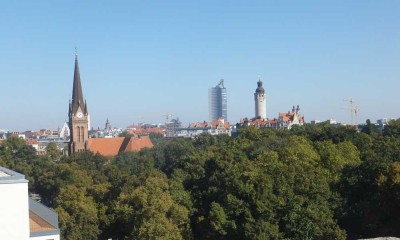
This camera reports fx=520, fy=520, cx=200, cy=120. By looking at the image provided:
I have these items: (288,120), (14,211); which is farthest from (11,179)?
(288,120)

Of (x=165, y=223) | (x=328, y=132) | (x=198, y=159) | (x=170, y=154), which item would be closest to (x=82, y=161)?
(x=170, y=154)

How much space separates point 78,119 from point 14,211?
199ft

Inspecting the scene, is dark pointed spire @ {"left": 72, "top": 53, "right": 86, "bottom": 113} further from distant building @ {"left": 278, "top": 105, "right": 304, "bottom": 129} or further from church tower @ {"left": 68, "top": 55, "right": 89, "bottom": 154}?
distant building @ {"left": 278, "top": 105, "right": 304, "bottom": 129}

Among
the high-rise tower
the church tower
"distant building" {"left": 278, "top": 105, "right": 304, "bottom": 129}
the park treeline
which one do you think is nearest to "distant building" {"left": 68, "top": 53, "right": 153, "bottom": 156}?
the church tower

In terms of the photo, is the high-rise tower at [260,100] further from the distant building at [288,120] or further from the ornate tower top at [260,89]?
the distant building at [288,120]

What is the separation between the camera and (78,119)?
77.1 metres

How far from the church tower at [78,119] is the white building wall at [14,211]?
57.5 m

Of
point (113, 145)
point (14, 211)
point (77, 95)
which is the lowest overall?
point (14, 211)

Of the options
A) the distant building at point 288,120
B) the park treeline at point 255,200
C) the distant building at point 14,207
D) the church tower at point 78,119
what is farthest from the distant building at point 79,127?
the distant building at point 14,207

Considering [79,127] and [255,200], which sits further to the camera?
[79,127]

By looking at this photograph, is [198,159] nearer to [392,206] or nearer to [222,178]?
[222,178]

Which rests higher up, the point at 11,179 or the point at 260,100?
the point at 260,100

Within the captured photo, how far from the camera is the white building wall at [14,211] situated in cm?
1748

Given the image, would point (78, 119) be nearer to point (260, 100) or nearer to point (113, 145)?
point (113, 145)
